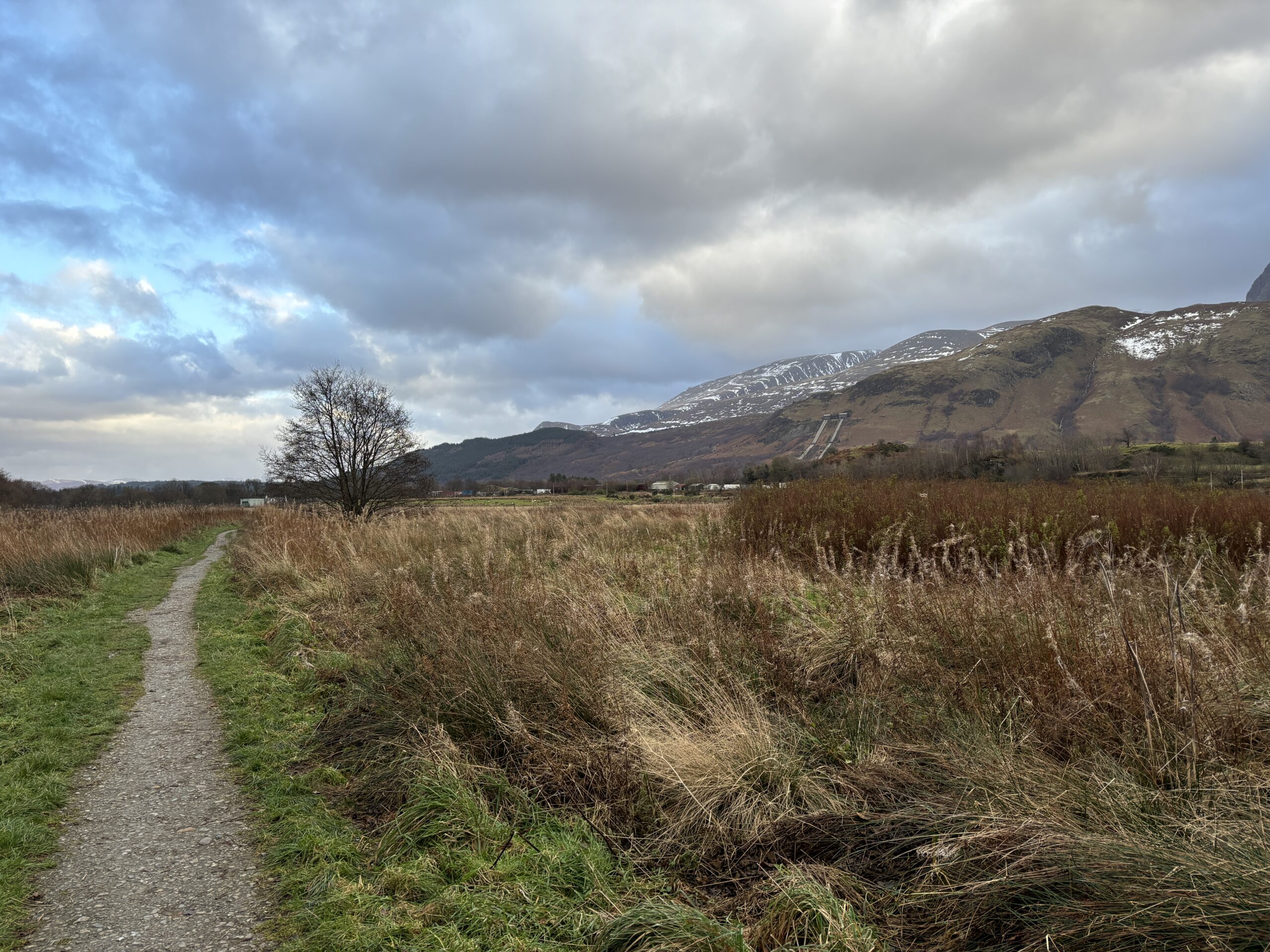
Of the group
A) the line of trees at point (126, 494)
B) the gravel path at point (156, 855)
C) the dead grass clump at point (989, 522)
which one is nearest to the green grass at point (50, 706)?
the gravel path at point (156, 855)

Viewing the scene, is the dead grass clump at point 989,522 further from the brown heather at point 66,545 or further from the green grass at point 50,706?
the brown heather at point 66,545

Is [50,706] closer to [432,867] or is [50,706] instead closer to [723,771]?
[432,867]

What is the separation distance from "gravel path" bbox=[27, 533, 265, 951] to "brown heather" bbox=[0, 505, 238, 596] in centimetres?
950

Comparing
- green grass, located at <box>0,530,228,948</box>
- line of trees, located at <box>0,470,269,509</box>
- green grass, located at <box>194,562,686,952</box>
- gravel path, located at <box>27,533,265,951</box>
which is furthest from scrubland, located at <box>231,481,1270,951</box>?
line of trees, located at <box>0,470,269,509</box>

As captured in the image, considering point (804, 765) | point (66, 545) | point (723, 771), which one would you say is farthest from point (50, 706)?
point (66, 545)

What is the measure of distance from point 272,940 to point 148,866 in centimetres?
124

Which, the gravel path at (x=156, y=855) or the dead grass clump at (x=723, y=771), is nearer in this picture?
the gravel path at (x=156, y=855)

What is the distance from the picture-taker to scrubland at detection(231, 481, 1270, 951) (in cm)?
296

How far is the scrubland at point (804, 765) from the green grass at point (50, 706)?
1.28m

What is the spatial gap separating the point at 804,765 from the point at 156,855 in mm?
3965

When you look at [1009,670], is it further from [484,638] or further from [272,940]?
[272,940]

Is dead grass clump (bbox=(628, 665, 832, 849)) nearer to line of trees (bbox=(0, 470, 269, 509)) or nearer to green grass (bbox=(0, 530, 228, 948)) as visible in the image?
green grass (bbox=(0, 530, 228, 948))

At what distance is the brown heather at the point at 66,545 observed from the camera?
43.6ft

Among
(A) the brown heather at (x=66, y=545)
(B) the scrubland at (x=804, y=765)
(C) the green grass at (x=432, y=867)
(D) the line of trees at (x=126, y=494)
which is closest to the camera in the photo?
(B) the scrubland at (x=804, y=765)
